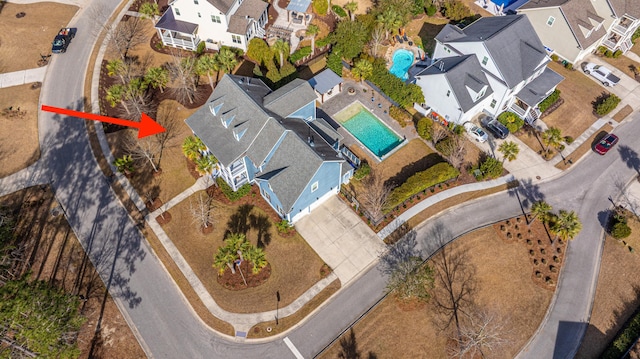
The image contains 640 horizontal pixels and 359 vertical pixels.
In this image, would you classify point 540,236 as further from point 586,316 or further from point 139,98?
point 139,98

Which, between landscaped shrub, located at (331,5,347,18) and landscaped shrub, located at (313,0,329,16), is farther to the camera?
landscaped shrub, located at (331,5,347,18)

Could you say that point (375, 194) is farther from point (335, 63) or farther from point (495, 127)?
point (335, 63)

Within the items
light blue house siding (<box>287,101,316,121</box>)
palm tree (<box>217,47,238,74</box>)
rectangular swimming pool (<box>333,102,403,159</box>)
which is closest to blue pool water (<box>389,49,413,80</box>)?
rectangular swimming pool (<box>333,102,403,159</box>)

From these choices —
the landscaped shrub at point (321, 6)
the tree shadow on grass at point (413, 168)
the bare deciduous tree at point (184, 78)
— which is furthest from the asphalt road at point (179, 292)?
the landscaped shrub at point (321, 6)

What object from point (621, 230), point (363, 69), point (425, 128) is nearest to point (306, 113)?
point (363, 69)

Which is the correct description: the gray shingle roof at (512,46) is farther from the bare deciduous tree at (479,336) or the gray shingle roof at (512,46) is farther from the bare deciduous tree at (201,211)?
the bare deciduous tree at (201,211)

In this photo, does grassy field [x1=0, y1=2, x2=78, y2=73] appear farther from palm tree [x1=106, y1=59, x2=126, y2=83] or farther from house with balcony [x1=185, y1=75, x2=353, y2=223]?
house with balcony [x1=185, y1=75, x2=353, y2=223]

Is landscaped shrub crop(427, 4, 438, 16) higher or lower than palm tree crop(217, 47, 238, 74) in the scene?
higher
